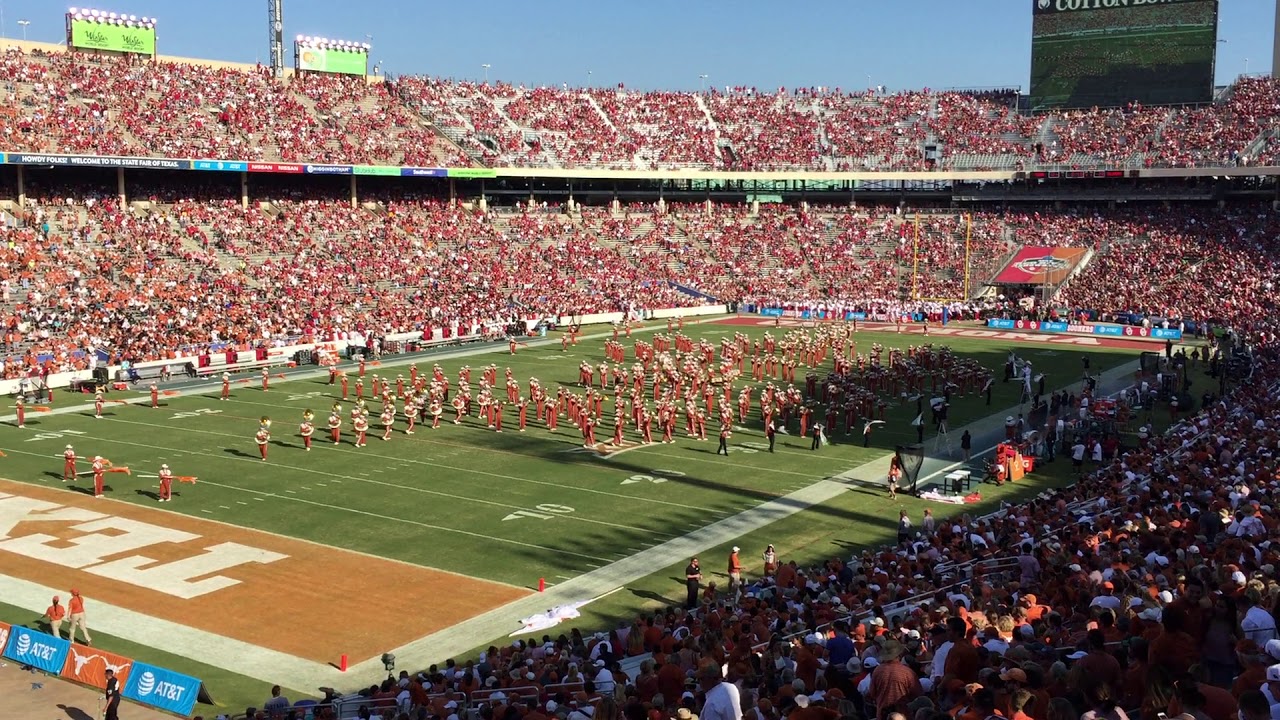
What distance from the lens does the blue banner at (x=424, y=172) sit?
53.2 meters

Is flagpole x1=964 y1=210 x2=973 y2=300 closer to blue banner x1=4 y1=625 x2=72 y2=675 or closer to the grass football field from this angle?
the grass football field

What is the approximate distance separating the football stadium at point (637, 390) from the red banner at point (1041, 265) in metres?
0.28

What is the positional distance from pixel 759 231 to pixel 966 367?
3048cm

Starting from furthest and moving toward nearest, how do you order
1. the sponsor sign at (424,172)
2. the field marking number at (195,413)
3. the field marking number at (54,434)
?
the sponsor sign at (424,172)
the field marking number at (195,413)
the field marking number at (54,434)

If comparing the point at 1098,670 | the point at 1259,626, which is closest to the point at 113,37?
the point at 1259,626

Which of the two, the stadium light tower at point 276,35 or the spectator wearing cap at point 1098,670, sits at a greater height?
the stadium light tower at point 276,35

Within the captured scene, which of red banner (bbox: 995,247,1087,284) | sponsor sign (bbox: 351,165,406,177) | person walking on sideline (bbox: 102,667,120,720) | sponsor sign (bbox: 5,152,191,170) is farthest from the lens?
red banner (bbox: 995,247,1087,284)

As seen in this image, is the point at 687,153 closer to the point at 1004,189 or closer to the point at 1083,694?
the point at 1004,189

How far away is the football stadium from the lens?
1080 centimetres

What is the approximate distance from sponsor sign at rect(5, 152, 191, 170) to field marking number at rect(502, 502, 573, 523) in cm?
2893

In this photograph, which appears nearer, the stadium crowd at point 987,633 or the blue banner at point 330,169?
the stadium crowd at point 987,633

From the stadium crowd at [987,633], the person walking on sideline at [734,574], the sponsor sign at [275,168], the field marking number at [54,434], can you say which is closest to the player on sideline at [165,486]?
the field marking number at [54,434]

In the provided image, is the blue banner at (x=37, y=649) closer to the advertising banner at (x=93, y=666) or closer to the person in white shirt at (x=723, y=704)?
the advertising banner at (x=93, y=666)

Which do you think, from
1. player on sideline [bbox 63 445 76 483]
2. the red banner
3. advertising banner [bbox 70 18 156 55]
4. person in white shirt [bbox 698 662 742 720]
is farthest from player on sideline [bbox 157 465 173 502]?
the red banner
